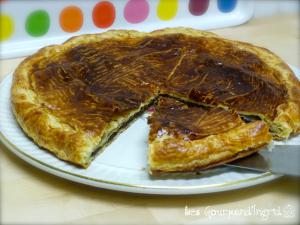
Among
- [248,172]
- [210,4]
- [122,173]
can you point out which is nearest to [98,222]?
[122,173]

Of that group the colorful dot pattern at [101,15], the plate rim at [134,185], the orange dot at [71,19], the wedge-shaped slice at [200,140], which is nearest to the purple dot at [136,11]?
the colorful dot pattern at [101,15]

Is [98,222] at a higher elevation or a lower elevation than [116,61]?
lower

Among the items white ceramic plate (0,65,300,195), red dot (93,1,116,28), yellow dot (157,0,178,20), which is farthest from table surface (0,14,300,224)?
yellow dot (157,0,178,20)

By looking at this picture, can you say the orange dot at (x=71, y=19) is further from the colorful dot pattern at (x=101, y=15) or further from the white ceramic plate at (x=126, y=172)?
the white ceramic plate at (x=126, y=172)

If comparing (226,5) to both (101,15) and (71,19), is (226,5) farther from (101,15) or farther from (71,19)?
(71,19)

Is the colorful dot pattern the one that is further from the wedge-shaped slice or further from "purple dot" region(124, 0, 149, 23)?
the wedge-shaped slice

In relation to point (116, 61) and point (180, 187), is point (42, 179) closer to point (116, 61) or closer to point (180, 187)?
point (180, 187)
